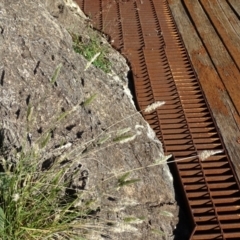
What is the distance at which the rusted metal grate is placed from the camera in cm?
289

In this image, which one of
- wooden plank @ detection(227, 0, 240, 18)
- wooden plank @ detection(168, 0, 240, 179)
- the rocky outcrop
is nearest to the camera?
the rocky outcrop

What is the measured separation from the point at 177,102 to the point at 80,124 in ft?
4.05

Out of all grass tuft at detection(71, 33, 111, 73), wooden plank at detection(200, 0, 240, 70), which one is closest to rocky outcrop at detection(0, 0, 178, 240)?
grass tuft at detection(71, 33, 111, 73)

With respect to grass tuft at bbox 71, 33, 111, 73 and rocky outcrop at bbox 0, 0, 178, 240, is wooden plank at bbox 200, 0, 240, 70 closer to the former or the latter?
grass tuft at bbox 71, 33, 111, 73

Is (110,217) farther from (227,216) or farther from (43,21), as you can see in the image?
(43,21)

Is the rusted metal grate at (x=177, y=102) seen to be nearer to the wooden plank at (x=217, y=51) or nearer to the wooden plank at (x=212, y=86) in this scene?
the wooden plank at (x=212, y=86)

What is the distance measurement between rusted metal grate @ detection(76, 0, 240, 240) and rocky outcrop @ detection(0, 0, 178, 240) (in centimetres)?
20

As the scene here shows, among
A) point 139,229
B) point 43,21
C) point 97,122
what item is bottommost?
point 139,229

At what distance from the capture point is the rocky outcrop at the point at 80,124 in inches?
96.3

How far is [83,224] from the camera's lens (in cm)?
221

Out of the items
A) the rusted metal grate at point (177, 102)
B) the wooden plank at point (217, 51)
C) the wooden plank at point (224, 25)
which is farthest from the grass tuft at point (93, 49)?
the wooden plank at point (224, 25)

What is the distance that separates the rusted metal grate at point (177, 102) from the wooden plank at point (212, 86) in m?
0.06

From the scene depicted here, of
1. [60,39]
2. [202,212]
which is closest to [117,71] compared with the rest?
[60,39]

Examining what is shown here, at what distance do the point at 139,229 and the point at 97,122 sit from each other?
62 centimetres
